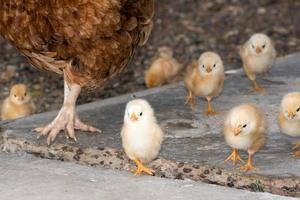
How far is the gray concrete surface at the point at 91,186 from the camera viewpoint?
14.4ft

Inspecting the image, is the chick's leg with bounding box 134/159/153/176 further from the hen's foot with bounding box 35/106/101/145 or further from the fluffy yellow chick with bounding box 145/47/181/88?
the fluffy yellow chick with bounding box 145/47/181/88

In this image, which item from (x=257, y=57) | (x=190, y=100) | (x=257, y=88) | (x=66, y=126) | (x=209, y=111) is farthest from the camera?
(x=257, y=57)

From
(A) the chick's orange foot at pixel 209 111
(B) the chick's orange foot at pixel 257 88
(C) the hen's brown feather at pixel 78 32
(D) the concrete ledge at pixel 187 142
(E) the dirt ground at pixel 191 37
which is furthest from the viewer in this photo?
(E) the dirt ground at pixel 191 37

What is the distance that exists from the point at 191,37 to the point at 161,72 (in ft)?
5.92

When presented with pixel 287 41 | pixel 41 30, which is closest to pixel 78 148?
pixel 41 30

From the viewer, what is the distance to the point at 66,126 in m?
5.43

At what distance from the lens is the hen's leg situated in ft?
17.7

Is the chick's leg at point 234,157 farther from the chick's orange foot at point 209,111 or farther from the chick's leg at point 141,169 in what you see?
the chick's orange foot at point 209,111

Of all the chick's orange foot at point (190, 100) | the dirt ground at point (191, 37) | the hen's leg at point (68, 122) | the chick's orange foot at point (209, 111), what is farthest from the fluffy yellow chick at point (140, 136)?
the dirt ground at point (191, 37)

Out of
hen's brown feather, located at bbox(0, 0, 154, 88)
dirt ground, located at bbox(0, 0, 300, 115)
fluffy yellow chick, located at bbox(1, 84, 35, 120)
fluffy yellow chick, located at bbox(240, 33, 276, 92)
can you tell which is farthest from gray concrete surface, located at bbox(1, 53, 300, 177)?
dirt ground, located at bbox(0, 0, 300, 115)

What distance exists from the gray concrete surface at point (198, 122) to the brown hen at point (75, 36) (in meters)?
0.23

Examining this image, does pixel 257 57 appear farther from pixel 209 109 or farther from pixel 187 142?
pixel 187 142

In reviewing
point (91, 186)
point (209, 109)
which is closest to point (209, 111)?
point (209, 109)

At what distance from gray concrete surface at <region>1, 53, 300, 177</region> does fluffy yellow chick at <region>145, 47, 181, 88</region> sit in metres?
0.53
